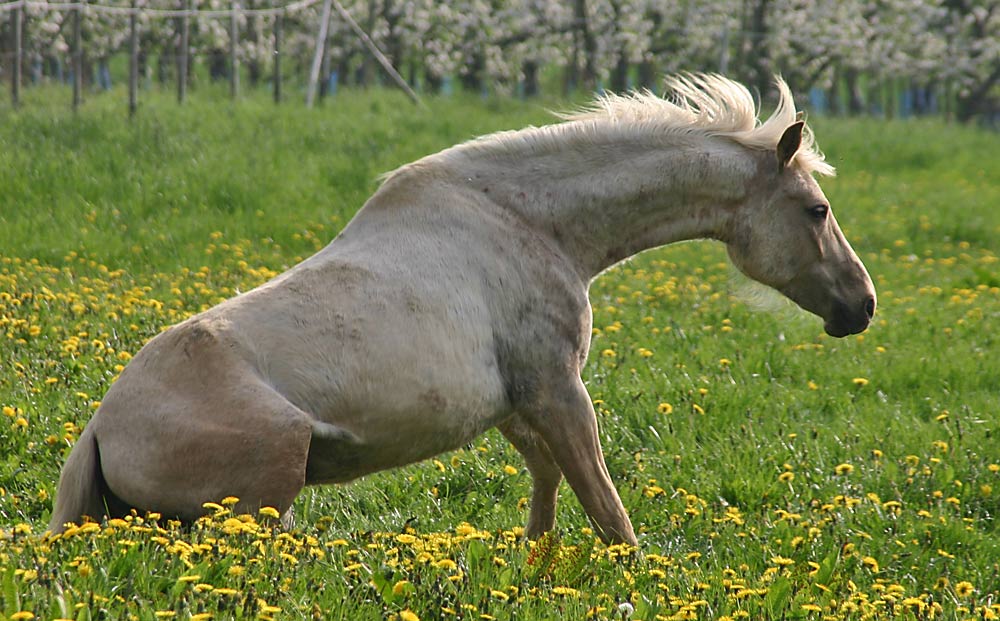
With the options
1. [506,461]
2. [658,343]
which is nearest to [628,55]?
[658,343]

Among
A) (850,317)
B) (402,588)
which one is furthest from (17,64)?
(402,588)

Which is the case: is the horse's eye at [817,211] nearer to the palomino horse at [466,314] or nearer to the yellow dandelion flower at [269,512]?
the palomino horse at [466,314]

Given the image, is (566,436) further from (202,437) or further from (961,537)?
(961,537)

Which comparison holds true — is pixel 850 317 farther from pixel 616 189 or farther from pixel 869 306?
pixel 616 189

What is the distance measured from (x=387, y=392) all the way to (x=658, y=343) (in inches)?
180

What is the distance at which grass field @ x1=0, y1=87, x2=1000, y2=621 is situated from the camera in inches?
145

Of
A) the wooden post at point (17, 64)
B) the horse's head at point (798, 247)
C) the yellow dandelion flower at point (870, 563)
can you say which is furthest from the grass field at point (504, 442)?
the wooden post at point (17, 64)

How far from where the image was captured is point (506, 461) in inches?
250

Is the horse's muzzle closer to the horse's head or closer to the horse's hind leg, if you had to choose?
the horse's head

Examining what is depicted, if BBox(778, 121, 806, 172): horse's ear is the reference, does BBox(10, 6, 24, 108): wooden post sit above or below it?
below

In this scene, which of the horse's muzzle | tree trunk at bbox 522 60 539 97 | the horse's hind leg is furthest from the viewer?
tree trunk at bbox 522 60 539 97

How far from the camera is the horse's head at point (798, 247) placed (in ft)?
17.5

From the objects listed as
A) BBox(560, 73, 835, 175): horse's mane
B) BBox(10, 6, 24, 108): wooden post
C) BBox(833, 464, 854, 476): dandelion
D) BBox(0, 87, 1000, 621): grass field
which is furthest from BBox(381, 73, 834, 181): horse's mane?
BBox(10, 6, 24, 108): wooden post

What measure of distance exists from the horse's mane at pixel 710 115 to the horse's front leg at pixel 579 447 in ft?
4.20
